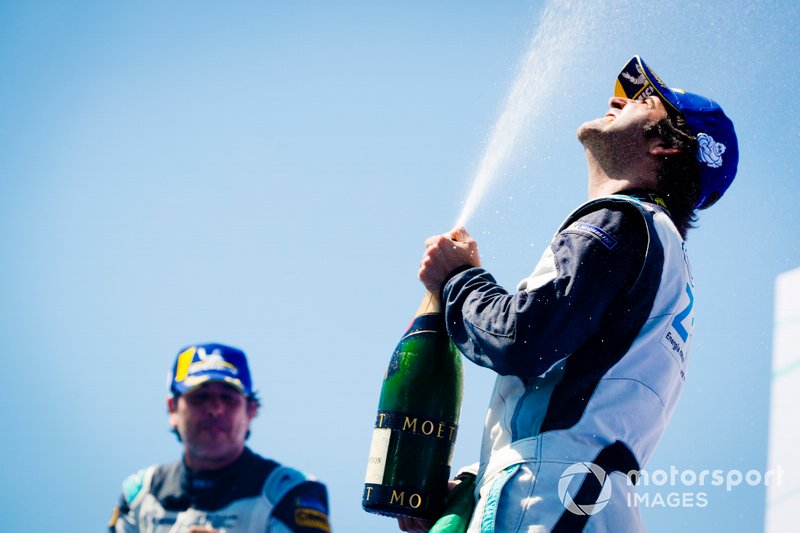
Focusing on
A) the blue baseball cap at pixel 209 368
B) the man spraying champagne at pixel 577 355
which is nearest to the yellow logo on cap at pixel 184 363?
the blue baseball cap at pixel 209 368

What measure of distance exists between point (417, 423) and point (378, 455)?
0.18 metres

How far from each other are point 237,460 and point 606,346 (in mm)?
3146

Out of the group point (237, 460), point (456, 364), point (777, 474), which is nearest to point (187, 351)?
point (237, 460)

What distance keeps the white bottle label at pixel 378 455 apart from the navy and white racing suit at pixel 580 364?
379mm

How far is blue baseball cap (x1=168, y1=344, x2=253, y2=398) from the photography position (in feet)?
18.4

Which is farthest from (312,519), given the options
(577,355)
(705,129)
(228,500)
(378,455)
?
(705,129)

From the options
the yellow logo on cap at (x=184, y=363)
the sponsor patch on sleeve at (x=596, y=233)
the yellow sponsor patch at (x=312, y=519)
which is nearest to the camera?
the sponsor patch on sleeve at (x=596, y=233)

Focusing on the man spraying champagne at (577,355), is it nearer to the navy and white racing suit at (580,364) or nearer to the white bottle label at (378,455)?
the navy and white racing suit at (580,364)

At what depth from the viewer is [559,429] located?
2662mm

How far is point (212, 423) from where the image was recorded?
18.1 ft

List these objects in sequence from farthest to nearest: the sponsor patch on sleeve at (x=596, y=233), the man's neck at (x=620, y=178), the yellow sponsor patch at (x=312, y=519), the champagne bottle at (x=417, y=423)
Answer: the yellow sponsor patch at (x=312, y=519), the man's neck at (x=620, y=178), the champagne bottle at (x=417, y=423), the sponsor patch on sleeve at (x=596, y=233)

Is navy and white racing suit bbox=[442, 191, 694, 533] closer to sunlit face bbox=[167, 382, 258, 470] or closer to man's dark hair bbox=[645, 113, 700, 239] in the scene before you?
man's dark hair bbox=[645, 113, 700, 239]

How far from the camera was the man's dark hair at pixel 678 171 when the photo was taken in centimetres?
347

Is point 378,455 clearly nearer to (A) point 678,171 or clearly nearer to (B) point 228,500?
(A) point 678,171
